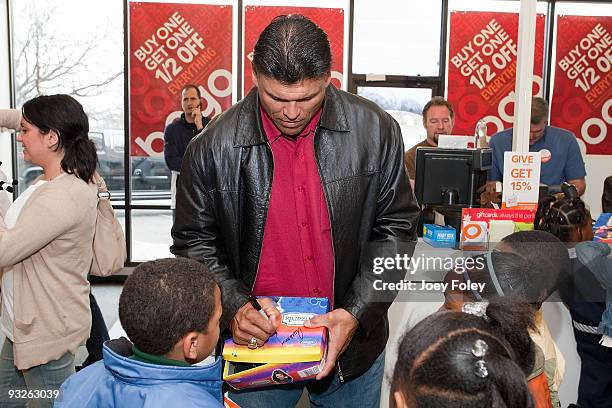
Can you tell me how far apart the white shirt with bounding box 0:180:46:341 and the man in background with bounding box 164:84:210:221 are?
3.70 metres

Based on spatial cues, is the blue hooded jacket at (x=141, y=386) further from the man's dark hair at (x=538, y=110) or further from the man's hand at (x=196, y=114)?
the man's hand at (x=196, y=114)

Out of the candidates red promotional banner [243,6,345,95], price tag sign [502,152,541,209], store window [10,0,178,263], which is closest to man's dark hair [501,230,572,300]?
price tag sign [502,152,541,209]

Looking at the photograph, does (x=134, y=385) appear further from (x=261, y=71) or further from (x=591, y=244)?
(x=591, y=244)

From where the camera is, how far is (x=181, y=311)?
1461 mm

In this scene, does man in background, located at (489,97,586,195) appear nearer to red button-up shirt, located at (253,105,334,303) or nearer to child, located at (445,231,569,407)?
child, located at (445,231,569,407)

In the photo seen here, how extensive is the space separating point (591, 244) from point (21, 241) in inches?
95.5

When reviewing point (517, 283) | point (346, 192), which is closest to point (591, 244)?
point (517, 283)

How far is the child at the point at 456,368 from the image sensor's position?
1.09 meters

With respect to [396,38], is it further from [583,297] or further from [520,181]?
[583,297]

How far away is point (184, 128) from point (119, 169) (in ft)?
3.09

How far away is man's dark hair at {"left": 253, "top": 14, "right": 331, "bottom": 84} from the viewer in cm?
149

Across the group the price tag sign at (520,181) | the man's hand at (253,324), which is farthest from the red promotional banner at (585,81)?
the man's hand at (253,324)

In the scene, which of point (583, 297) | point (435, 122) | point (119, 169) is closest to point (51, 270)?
point (583, 297)

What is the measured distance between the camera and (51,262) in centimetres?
234
